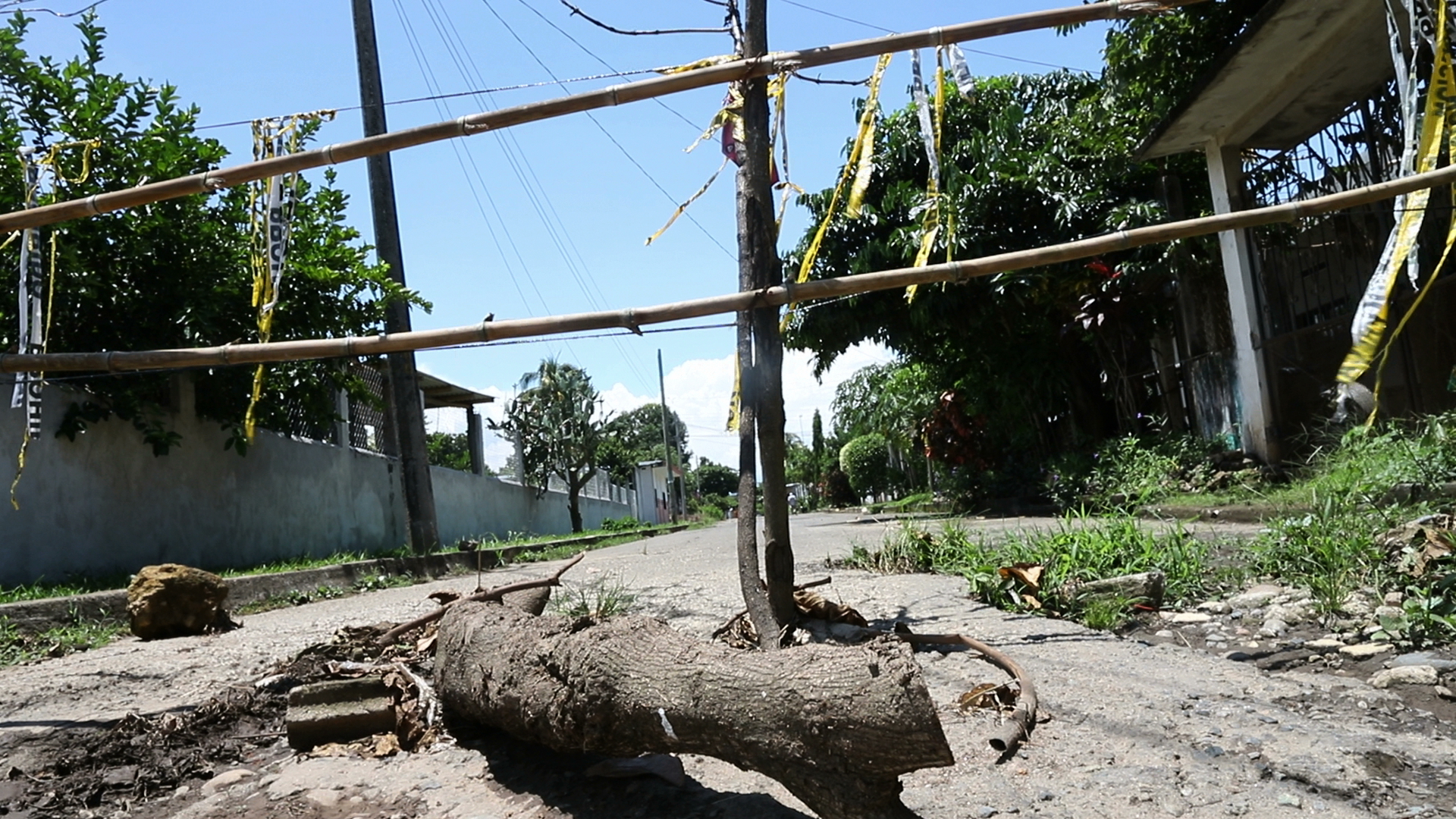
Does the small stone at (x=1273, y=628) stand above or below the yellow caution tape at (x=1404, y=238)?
below

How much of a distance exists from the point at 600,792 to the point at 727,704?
80 cm

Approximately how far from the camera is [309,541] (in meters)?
12.7

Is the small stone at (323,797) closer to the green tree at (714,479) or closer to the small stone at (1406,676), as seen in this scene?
the small stone at (1406,676)

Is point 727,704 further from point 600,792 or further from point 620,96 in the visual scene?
point 620,96

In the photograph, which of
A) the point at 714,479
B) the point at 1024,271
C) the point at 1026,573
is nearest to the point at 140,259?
the point at 1026,573

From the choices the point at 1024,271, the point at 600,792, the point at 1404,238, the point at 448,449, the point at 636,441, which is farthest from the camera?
the point at 636,441

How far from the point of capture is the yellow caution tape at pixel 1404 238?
4.74 meters

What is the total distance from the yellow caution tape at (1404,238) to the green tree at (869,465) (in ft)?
110

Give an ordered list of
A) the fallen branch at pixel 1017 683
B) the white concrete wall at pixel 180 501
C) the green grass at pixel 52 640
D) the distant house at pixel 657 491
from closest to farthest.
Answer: the fallen branch at pixel 1017 683 → the green grass at pixel 52 640 → the white concrete wall at pixel 180 501 → the distant house at pixel 657 491

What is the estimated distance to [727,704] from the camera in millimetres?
2705

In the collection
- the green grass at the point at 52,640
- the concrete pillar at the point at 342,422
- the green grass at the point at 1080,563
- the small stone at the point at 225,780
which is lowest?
the small stone at the point at 225,780

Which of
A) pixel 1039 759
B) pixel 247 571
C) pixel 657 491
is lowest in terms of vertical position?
pixel 1039 759

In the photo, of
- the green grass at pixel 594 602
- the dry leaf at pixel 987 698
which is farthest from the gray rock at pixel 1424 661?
the green grass at pixel 594 602

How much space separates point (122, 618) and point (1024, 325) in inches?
483
